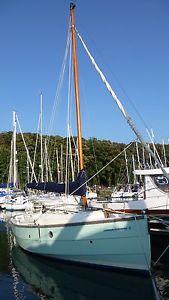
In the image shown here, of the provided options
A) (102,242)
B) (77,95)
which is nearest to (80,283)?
(102,242)


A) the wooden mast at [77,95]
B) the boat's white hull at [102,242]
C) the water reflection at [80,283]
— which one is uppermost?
the wooden mast at [77,95]

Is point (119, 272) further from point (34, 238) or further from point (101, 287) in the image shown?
point (34, 238)

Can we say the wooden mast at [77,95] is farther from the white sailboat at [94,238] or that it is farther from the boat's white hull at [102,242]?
the boat's white hull at [102,242]

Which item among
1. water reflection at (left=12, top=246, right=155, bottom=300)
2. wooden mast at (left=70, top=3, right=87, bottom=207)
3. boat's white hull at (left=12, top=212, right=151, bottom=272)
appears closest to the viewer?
water reflection at (left=12, top=246, right=155, bottom=300)

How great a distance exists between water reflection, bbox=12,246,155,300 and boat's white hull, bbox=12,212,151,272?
48 centimetres

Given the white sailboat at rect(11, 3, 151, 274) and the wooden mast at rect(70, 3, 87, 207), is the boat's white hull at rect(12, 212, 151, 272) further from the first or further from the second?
the wooden mast at rect(70, 3, 87, 207)

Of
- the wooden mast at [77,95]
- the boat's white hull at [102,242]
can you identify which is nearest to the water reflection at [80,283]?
the boat's white hull at [102,242]

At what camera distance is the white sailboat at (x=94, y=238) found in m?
14.6

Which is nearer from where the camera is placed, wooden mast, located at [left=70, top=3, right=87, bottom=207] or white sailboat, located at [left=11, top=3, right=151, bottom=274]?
white sailboat, located at [left=11, top=3, right=151, bottom=274]

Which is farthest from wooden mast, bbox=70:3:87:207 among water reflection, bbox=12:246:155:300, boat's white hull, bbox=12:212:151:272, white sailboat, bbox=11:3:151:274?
water reflection, bbox=12:246:155:300

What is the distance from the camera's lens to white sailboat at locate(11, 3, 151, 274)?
47.9 feet

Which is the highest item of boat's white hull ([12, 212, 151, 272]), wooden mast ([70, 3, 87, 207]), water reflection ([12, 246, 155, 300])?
wooden mast ([70, 3, 87, 207])

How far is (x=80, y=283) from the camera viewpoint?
1429 cm

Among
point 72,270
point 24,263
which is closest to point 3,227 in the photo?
point 24,263
